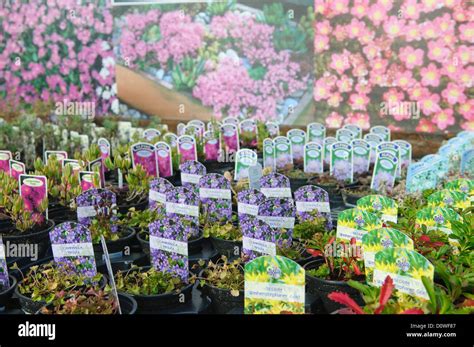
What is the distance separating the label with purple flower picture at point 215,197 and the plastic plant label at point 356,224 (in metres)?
0.96

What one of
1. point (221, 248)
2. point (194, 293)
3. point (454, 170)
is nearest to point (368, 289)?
point (194, 293)

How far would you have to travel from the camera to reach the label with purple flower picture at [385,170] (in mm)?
4180

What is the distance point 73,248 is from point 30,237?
73 cm

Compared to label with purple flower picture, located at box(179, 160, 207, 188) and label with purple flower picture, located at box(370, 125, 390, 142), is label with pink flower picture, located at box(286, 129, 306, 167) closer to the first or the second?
label with purple flower picture, located at box(370, 125, 390, 142)

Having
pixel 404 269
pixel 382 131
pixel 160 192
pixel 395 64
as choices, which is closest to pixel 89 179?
pixel 160 192

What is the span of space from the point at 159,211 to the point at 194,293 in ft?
2.73

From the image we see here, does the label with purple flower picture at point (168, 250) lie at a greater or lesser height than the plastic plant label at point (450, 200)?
lesser

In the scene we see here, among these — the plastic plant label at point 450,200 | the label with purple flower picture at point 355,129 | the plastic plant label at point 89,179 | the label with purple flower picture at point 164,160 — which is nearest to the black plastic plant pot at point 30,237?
the plastic plant label at point 89,179

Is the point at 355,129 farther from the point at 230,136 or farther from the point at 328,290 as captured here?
the point at 328,290

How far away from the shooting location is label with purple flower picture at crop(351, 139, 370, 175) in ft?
15.8

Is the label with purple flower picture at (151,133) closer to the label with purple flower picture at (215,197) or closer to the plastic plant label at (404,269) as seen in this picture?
the label with purple flower picture at (215,197)

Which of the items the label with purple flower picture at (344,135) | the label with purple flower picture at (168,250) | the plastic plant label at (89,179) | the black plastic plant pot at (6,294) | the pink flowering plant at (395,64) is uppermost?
the pink flowering plant at (395,64)

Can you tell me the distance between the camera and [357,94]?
6180 millimetres

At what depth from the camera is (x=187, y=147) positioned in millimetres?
4953
